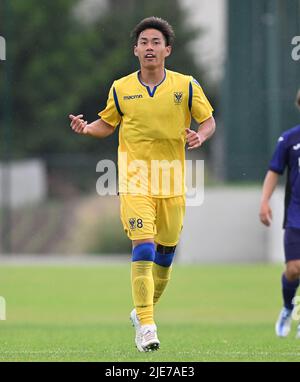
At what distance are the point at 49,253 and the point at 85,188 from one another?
6.49ft

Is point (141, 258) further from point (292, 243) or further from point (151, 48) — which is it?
point (292, 243)

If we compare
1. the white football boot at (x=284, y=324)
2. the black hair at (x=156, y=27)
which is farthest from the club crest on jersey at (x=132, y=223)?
the white football boot at (x=284, y=324)

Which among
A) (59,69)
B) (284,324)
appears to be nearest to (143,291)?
(284,324)

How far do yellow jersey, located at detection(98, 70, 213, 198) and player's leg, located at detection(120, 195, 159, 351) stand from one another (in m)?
0.16

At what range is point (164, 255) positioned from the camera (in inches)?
385

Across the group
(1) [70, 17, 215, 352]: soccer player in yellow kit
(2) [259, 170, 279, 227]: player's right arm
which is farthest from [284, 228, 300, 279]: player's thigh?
(1) [70, 17, 215, 352]: soccer player in yellow kit

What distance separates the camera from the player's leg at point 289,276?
10305 mm

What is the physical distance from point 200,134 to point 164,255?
3.85 feet

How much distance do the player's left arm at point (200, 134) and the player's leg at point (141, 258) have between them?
23.0 inches

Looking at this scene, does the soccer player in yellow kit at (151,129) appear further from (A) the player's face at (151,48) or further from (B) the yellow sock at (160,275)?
(B) the yellow sock at (160,275)

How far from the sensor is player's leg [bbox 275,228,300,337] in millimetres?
10305

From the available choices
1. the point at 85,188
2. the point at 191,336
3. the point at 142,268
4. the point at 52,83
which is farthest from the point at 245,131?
the point at 142,268

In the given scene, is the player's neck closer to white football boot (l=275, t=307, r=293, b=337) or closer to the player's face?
the player's face
